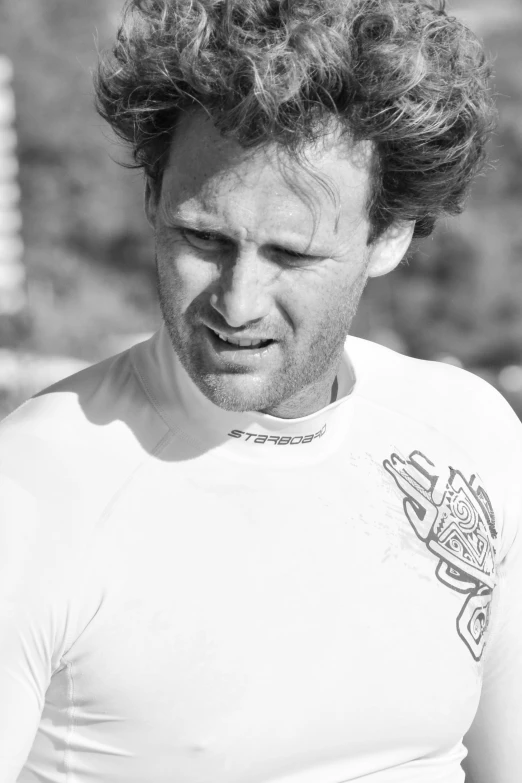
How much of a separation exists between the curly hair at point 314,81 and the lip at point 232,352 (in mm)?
300

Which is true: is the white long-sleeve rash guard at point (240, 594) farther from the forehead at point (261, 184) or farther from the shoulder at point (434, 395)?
the forehead at point (261, 184)

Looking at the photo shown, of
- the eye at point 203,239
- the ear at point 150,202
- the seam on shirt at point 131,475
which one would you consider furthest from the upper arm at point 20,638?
the ear at point 150,202

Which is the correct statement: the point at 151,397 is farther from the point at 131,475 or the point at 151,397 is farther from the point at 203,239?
the point at 203,239

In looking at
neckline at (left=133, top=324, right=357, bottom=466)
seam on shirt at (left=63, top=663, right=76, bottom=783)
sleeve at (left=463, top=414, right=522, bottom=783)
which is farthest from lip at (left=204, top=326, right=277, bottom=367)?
sleeve at (left=463, top=414, right=522, bottom=783)

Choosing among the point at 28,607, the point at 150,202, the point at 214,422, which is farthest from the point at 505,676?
the point at 150,202

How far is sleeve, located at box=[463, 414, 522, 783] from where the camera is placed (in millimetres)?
1956

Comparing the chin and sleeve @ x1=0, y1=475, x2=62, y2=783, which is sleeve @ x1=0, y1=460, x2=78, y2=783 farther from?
the chin

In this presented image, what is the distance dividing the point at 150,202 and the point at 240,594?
2.29ft

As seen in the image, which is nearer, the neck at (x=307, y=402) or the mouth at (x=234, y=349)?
the mouth at (x=234, y=349)

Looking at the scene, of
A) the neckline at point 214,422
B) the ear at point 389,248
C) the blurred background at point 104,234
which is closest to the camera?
the neckline at point 214,422

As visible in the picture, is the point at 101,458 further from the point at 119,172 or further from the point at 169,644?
the point at 119,172

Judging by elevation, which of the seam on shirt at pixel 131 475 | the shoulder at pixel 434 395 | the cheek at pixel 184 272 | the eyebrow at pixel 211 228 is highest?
the eyebrow at pixel 211 228

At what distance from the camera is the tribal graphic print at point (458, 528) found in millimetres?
1828

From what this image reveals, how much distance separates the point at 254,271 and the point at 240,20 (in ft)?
1.32
